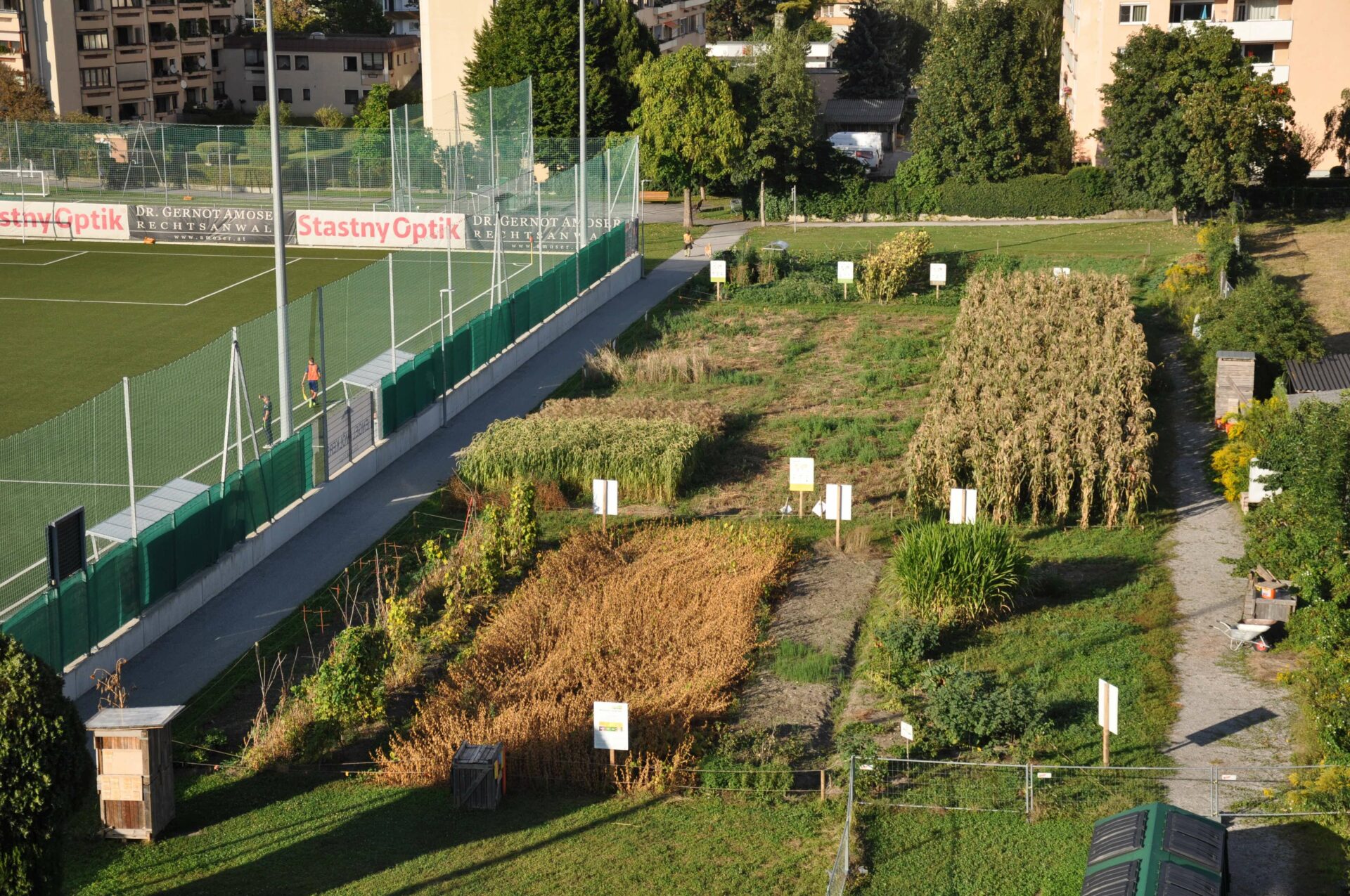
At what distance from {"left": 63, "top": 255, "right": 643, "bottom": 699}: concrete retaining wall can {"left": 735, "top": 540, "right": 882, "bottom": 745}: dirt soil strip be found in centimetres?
811

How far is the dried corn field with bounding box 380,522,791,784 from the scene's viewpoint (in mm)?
17281

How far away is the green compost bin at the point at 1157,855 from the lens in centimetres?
1344

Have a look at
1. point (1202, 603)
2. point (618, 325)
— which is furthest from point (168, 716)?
point (618, 325)

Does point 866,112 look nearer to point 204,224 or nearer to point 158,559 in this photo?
point 204,224

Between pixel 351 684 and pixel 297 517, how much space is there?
8062 millimetres

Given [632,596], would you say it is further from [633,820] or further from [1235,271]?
[1235,271]

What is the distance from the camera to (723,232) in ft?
193

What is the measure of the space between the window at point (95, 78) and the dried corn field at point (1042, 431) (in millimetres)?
66691

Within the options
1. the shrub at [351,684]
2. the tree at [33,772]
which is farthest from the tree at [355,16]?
the tree at [33,772]

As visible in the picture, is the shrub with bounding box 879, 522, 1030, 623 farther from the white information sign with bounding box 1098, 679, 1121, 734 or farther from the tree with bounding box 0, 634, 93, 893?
the tree with bounding box 0, 634, 93, 893

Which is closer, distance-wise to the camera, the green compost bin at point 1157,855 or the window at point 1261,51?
the green compost bin at point 1157,855

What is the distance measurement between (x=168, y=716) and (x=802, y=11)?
292 feet

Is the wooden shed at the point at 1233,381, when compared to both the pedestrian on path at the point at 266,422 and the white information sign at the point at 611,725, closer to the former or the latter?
the pedestrian on path at the point at 266,422

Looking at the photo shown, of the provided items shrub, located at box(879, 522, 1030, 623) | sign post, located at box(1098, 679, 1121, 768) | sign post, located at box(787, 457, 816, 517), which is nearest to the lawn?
sign post, located at box(1098, 679, 1121, 768)
